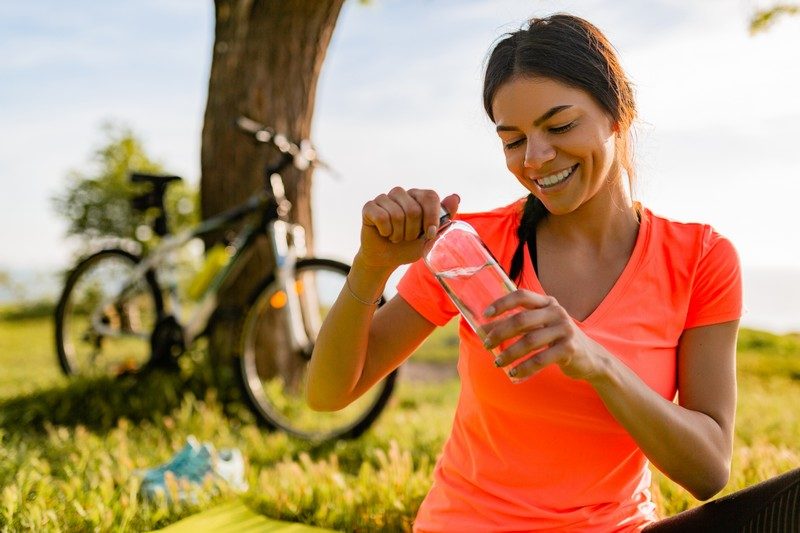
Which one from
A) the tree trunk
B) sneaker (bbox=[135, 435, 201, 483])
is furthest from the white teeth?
the tree trunk

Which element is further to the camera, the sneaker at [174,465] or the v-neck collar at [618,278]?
the sneaker at [174,465]

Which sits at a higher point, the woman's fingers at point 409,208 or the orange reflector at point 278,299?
the woman's fingers at point 409,208

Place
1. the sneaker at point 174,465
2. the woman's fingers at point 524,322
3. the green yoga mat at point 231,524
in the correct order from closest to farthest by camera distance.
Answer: the woman's fingers at point 524,322, the green yoga mat at point 231,524, the sneaker at point 174,465

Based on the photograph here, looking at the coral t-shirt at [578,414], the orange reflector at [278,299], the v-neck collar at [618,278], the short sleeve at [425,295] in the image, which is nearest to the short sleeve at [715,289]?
the coral t-shirt at [578,414]

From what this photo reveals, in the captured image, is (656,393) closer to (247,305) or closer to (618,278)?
(618,278)

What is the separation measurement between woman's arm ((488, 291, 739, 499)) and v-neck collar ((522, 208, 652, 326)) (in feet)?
0.60

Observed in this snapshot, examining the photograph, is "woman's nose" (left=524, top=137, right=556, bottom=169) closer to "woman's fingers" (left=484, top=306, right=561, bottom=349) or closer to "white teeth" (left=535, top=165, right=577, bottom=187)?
"white teeth" (left=535, top=165, right=577, bottom=187)

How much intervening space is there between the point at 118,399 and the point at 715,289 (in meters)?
4.00

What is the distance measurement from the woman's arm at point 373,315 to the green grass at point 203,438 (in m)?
1.01

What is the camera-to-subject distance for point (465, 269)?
1.69 meters

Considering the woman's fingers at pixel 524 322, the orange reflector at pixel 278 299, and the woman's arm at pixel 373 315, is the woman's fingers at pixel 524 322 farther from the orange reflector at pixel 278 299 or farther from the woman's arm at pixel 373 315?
the orange reflector at pixel 278 299

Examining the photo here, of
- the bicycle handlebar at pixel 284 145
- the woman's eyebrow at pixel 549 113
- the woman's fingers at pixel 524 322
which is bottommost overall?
the woman's fingers at pixel 524 322

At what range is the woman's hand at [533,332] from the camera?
1.29 meters

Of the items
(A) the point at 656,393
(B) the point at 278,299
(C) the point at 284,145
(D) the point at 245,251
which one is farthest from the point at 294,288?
(A) the point at 656,393
